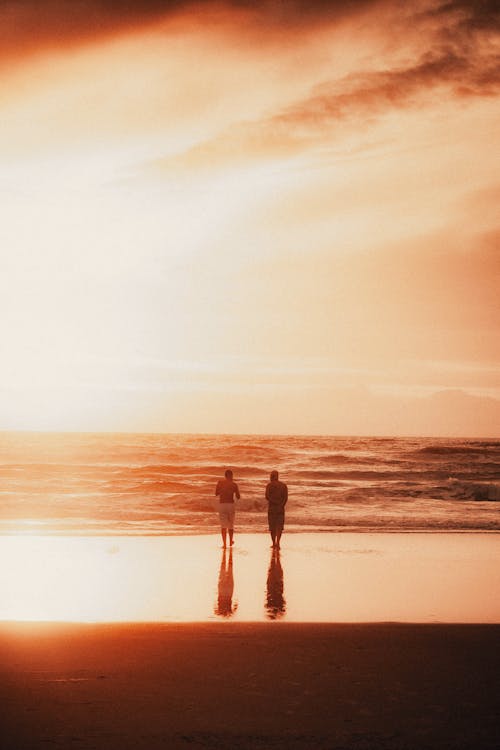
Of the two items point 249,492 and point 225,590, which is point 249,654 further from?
point 249,492

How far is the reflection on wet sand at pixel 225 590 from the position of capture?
37.6 ft

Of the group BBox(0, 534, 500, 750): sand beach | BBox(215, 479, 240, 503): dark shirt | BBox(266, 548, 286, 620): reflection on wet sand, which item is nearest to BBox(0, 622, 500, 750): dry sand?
BBox(0, 534, 500, 750): sand beach

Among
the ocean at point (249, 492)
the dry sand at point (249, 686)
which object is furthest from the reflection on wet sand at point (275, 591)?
the ocean at point (249, 492)

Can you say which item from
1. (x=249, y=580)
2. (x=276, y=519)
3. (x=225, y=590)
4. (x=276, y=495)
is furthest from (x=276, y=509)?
(x=225, y=590)

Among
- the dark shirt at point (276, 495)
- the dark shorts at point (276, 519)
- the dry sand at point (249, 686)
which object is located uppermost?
the dark shirt at point (276, 495)

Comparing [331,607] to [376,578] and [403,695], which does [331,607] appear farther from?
[403,695]

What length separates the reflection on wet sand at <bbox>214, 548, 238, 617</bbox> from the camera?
11.5m

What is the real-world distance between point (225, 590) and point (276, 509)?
523 cm

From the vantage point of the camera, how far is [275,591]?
13023 mm

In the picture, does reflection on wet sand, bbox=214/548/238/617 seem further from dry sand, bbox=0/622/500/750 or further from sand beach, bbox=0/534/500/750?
dry sand, bbox=0/622/500/750

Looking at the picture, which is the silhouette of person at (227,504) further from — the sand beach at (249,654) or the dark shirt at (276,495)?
the sand beach at (249,654)

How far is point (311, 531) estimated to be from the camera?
909 inches

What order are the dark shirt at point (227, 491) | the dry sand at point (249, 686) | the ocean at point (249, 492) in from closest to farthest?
1. the dry sand at point (249, 686)
2. the dark shirt at point (227, 491)
3. the ocean at point (249, 492)

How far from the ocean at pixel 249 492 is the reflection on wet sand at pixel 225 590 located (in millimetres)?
6513
